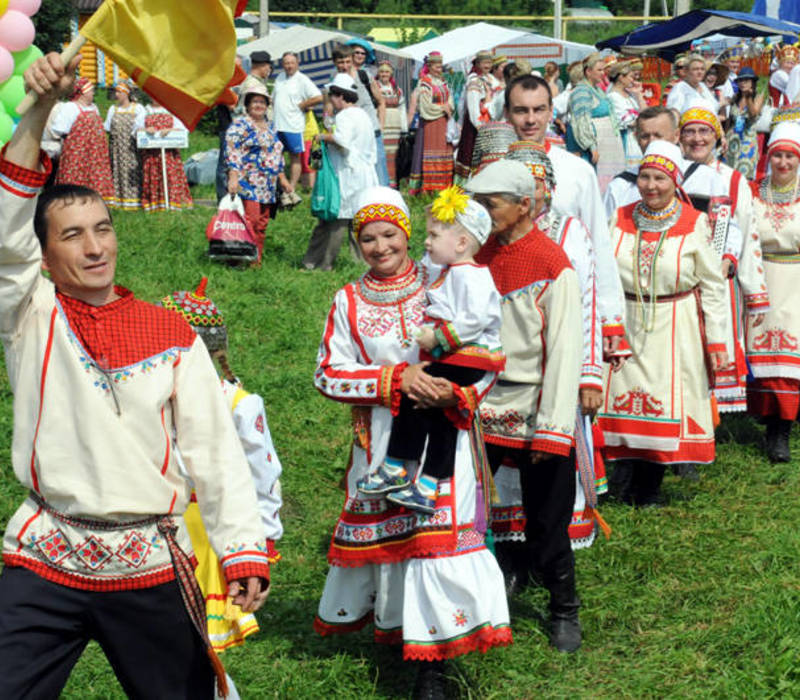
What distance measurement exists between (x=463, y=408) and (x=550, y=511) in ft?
2.69

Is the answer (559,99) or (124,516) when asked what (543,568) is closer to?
(124,516)

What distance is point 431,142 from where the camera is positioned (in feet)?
59.1

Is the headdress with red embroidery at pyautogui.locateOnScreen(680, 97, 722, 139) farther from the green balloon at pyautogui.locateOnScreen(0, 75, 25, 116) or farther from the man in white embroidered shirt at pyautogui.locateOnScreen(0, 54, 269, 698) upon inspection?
the man in white embroidered shirt at pyautogui.locateOnScreen(0, 54, 269, 698)

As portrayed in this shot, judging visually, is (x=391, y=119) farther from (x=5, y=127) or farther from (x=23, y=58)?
(x=5, y=127)

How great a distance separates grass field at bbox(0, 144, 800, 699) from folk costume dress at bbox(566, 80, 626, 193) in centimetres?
472

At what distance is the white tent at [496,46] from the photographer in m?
25.1

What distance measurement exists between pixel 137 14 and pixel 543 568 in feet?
9.17

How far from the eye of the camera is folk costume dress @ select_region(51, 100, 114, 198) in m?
15.9

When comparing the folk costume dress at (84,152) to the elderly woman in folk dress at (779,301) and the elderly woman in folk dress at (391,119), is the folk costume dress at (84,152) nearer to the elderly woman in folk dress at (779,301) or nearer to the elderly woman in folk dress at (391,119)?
the elderly woman in folk dress at (391,119)

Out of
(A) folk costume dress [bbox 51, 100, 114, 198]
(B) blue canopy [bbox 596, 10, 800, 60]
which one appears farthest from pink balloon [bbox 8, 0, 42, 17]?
(B) blue canopy [bbox 596, 10, 800, 60]

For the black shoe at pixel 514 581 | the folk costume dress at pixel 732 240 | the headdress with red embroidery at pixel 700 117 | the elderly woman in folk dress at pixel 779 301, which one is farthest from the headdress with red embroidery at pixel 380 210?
the elderly woman in folk dress at pixel 779 301

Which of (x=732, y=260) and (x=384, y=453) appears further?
(x=732, y=260)

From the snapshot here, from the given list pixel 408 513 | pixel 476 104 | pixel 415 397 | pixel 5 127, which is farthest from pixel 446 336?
pixel 476 104

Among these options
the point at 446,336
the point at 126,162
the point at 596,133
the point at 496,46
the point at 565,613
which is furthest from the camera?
the point at 496,46
